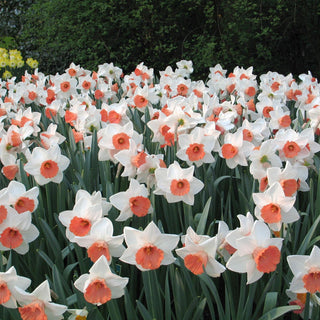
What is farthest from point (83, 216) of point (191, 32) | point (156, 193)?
point (191, 32)

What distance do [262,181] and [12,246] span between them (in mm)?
752

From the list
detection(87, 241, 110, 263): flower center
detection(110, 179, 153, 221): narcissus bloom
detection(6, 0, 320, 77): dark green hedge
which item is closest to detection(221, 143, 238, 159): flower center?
detection(110, 179, 153, 221): narcissus bloom

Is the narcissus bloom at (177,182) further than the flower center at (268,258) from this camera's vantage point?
Yes

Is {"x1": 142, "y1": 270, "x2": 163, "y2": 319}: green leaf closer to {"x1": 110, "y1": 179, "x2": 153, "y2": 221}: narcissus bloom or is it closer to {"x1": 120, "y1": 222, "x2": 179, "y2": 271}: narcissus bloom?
{"x1": 120, "y1": 222, "x2": 179, "y2": 271}: narcissus bloom

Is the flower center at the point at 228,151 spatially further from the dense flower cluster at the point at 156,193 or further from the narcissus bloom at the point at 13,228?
Answer: the narcissus bloom at the point at 13,228

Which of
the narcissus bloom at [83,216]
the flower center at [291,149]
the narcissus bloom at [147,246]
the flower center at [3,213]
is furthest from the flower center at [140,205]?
the flower center at [291,149]

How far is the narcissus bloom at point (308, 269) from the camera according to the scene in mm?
1020

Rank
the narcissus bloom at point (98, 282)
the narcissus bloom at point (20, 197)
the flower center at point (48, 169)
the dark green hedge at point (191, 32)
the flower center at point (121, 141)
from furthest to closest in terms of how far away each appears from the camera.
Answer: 1. the dark green hedge at point (191, 32)
2. the flower center at point (121, 141)
3. the flower center at point (48, 169)
4. the narcissus bloom at point (20, 197)
5. the narcissus bloom at point (98, 282)

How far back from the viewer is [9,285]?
1.01 metres

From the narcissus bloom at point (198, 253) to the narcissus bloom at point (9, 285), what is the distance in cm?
36

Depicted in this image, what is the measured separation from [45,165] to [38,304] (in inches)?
21.8

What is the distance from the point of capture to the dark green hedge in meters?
5.50

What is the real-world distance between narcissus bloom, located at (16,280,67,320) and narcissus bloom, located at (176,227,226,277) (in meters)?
0.29

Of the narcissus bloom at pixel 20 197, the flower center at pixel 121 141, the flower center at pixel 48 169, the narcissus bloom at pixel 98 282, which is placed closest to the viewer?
the narcissus bloom at pixel 98 282
